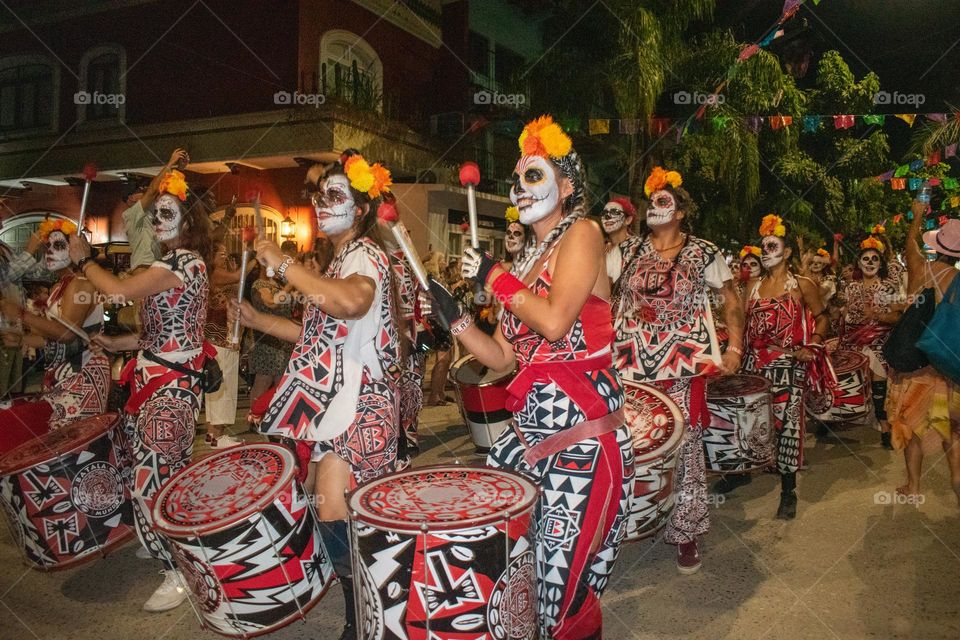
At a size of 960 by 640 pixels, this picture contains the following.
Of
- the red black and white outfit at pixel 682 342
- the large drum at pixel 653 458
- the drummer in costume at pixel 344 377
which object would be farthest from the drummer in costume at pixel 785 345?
the drummer in costume at pixel 344 377

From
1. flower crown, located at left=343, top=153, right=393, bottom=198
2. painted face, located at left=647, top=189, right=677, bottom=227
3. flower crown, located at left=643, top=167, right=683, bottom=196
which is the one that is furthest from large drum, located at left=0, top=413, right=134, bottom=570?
flower crown, located at left=643, top=167, right=683, bottom=196

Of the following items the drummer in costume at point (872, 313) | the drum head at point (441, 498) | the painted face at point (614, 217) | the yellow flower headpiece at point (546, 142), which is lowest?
the drum head at point (441, 498)

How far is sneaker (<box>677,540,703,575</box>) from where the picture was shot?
4215 mm

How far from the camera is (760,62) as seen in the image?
1927cm

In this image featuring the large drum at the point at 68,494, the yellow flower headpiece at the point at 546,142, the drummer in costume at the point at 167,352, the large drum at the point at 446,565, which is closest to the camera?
the large drum at the point at 446,565

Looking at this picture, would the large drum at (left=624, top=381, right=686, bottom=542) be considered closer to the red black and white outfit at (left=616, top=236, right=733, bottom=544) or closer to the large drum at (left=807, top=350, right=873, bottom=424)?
the red black and white outfit at (left=616, top=236, right=733, bottom=544)

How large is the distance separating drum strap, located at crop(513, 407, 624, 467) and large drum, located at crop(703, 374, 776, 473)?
9.13 ft

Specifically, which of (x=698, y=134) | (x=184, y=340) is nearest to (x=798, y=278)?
(x=184, y=340)

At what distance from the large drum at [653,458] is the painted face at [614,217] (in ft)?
10.4

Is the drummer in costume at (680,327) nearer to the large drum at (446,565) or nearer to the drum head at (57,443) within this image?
the large drum at (446,565)

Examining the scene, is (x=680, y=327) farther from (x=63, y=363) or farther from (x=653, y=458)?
(x=63, y=363)

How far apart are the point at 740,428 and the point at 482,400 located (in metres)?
2.41

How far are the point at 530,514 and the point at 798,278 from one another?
499 centimetres

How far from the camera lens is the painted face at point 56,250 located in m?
4.70
